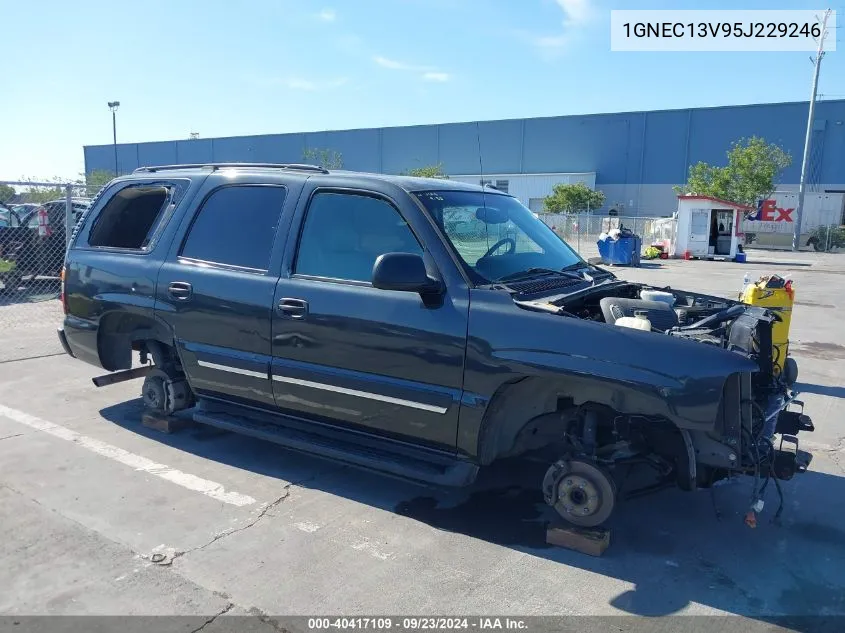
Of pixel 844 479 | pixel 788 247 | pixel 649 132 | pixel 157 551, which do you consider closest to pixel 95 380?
pixel 157 551

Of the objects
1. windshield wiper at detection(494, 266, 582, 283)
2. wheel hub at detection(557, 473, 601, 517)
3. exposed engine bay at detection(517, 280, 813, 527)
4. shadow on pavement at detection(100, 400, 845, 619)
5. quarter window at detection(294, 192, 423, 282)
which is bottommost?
shadow on pavement at detection(100, 400, 845, 619)

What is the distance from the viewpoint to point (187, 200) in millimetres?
4859

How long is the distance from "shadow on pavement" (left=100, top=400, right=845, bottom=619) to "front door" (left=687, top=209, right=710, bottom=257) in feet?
86.1

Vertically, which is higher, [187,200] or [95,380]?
[187,200]

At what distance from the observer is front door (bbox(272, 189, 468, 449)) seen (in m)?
3.66

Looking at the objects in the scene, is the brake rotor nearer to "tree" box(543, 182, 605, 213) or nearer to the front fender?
the front fender

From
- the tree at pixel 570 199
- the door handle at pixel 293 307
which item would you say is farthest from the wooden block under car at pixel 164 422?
the tree at pixel 570 199

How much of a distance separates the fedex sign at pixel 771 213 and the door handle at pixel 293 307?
137ft

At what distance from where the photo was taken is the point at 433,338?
3.64 meters

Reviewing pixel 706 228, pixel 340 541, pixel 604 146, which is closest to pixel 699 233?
pixel 706 228

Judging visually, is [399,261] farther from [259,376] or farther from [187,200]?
[187,200]

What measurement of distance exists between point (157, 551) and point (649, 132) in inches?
2278

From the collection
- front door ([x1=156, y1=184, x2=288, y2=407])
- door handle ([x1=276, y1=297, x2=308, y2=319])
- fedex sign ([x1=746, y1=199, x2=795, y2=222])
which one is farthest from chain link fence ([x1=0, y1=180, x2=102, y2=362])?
fedex sign ([x1=746, y1=199, x2=795, y2=222])

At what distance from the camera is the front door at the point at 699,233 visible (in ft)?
94.5
